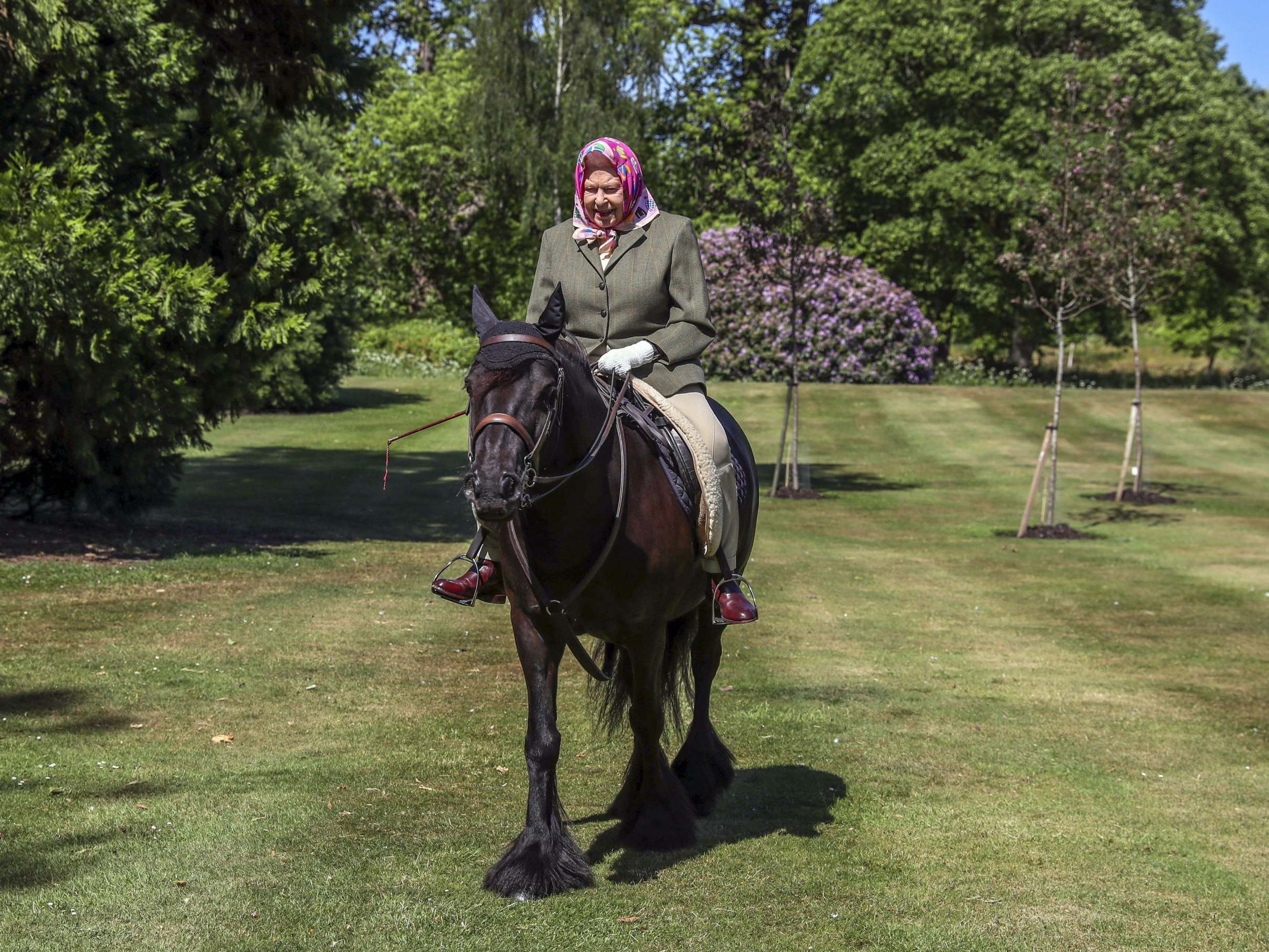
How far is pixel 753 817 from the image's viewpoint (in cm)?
804

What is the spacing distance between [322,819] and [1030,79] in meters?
50.5

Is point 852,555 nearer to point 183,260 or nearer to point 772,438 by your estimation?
point 183,260

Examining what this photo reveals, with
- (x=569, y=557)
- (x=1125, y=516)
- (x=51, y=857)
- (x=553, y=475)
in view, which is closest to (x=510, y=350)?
(x=553, y=475)

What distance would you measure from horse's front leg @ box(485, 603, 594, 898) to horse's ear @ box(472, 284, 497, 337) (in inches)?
55.3

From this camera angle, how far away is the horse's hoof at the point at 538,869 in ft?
21.3

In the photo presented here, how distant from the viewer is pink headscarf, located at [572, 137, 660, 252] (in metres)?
7.20

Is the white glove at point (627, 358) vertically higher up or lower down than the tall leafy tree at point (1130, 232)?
lower down

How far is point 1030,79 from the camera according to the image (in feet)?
172

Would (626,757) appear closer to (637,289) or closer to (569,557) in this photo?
(569,557)

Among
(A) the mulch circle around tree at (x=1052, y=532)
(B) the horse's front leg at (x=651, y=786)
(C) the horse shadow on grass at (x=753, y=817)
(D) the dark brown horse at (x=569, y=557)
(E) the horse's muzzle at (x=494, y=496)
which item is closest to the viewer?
(E) the horse's muzzle at (x=494, y=496)

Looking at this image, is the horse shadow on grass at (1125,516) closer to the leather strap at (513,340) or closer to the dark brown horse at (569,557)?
the dark brown horse at (569,557)

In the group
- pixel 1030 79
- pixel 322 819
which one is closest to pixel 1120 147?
pixel 322 819

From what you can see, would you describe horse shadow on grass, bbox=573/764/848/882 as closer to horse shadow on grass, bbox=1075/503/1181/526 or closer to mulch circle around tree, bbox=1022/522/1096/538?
mulch circle around tree, bbox=1022/522/1096/538

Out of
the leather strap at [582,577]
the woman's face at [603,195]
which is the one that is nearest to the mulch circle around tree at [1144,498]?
the woman's face at [603,195]
